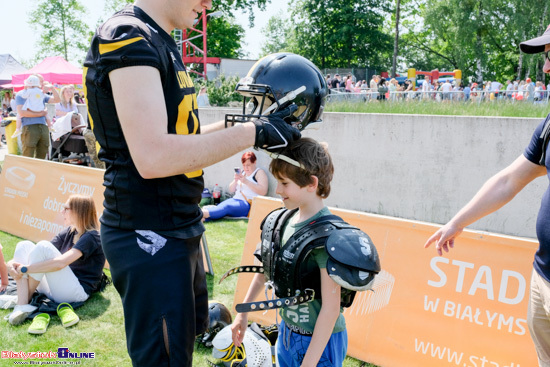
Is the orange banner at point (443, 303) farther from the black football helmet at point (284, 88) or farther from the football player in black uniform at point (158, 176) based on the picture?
the football player in black uniform at point (158, 176)

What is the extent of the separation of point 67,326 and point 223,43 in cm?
4212

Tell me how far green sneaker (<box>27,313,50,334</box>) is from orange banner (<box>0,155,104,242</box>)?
75.9 inches

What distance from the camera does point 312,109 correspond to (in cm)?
230

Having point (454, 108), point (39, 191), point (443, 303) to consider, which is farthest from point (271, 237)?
point (454, 108)

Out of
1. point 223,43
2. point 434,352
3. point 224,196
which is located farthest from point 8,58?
point 434,352

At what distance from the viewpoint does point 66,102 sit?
12.1 meters

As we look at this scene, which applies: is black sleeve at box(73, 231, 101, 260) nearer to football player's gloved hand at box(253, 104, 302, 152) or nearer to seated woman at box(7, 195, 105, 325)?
seated woman at box(7, 195, 105, 325)

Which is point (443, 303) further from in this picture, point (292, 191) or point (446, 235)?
point (292, 191)

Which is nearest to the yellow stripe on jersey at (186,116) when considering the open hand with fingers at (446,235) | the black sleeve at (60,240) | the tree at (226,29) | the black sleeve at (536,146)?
the open hand with fingers at (446,235)

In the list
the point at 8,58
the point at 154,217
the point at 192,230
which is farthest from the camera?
the point at 8,58

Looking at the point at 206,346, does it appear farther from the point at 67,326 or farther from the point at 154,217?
the point at 154,217

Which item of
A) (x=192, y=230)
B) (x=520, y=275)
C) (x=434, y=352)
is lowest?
(x=434, y=352)

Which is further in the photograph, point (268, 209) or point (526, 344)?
point (268, 209)

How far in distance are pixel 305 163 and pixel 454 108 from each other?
786cm
